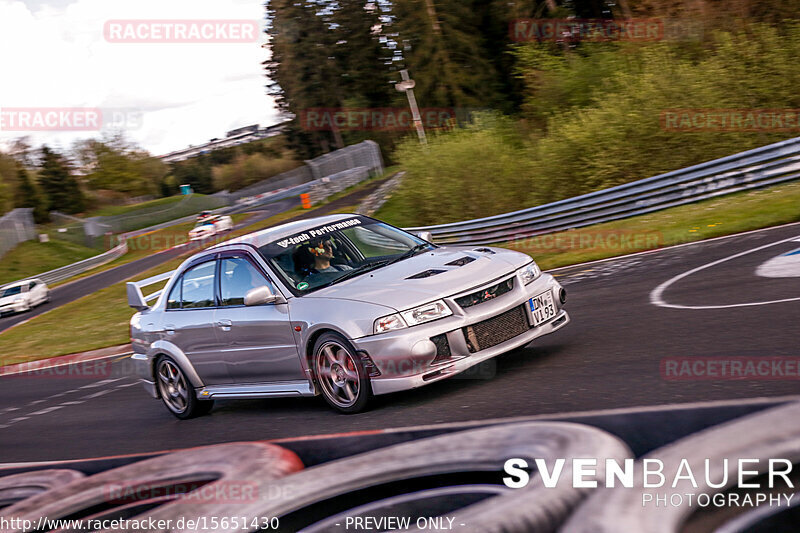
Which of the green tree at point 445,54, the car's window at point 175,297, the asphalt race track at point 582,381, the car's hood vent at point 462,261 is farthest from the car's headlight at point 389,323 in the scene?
the green tree at point 445,54

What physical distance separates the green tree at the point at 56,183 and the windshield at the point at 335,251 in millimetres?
82064

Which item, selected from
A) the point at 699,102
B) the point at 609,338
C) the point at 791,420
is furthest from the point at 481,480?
the point at 699,102

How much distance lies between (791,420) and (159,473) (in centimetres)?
376

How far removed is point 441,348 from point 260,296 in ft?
5.45

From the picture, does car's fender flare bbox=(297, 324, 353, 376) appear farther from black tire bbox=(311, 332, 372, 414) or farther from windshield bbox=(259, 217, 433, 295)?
windshield bbox=(259, 217, 433, 295)

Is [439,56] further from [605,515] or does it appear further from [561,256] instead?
[605,515]

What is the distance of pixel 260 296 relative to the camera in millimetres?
6766

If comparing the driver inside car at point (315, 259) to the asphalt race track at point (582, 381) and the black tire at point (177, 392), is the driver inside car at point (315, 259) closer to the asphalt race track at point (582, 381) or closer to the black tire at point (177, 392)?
the asphalt race track at point (582, 381)

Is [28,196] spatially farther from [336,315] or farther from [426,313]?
[426,313]

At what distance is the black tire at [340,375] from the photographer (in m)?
6.31

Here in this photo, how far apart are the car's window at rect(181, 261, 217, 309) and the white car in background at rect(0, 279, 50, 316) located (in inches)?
1102

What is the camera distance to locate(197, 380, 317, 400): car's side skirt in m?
6.86

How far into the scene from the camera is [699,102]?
19.8 m

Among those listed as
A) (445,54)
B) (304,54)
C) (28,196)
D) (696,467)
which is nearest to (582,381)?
(696,467)
